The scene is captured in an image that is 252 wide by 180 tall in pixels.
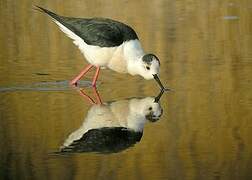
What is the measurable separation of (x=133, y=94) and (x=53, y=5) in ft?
19.4

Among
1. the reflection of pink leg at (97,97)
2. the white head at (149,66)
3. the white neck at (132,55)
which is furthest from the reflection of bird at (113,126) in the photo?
the white neck at (132,55)

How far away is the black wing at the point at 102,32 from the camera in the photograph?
9242mm

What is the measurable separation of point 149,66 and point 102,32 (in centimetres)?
68

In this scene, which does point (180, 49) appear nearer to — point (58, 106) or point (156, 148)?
point (58, 106)

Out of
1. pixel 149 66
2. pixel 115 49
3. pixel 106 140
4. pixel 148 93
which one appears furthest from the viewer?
pixel 115 49

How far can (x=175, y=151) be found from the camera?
7031 mm

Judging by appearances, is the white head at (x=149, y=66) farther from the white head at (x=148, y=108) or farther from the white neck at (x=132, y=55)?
the white head at (x=148, y=108)

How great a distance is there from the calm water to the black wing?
0.57 metres

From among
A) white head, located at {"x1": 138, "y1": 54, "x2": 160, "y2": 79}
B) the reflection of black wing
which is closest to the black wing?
white head, located at {"x1": 138, "y1": 54, "x2": 160, "y2": 79}

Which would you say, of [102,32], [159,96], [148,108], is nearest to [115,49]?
[102,32]

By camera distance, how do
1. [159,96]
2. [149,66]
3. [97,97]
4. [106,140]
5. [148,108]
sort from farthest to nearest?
[149,66], [97,97], [159,96], [148,108], [106,140]

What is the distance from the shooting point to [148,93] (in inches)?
358

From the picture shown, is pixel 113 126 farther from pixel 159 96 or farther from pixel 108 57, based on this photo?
pixel 108 57

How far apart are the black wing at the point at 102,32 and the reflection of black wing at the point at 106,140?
187cm
